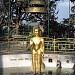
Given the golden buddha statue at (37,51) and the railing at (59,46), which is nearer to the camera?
the golden buddha statue at (37,51)

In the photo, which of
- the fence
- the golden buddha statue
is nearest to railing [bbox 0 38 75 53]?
the fence

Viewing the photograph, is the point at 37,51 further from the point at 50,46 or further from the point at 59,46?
the point at 59,46

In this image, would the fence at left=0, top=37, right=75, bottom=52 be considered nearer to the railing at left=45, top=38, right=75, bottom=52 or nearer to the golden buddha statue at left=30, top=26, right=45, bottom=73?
the railing at left=45, top=38, right=75, bottom=52

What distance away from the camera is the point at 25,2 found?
25.0 meters

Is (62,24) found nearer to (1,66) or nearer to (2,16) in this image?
(2,16)

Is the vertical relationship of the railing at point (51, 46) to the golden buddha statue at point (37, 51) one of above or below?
below

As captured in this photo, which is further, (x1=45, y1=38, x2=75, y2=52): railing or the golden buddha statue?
(x1=45, y1=38, x2=75, y2=52): railing

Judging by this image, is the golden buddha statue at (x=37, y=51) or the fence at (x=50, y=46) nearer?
the golden buddha statue at (x=37, y=51)

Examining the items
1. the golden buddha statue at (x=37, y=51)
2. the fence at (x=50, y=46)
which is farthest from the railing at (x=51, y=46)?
the golden buddha statue at (x=37, y=51)

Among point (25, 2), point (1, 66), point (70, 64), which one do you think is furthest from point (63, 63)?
point (25, 2)

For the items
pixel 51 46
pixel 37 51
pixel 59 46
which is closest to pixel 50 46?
pixel 51 46

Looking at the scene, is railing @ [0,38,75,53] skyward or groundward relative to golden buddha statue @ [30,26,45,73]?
groundward

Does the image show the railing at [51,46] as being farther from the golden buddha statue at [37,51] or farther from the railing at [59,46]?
the golden buddha statue at [37,51]

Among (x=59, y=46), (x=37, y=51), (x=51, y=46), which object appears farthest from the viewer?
(x=59, y=46)
